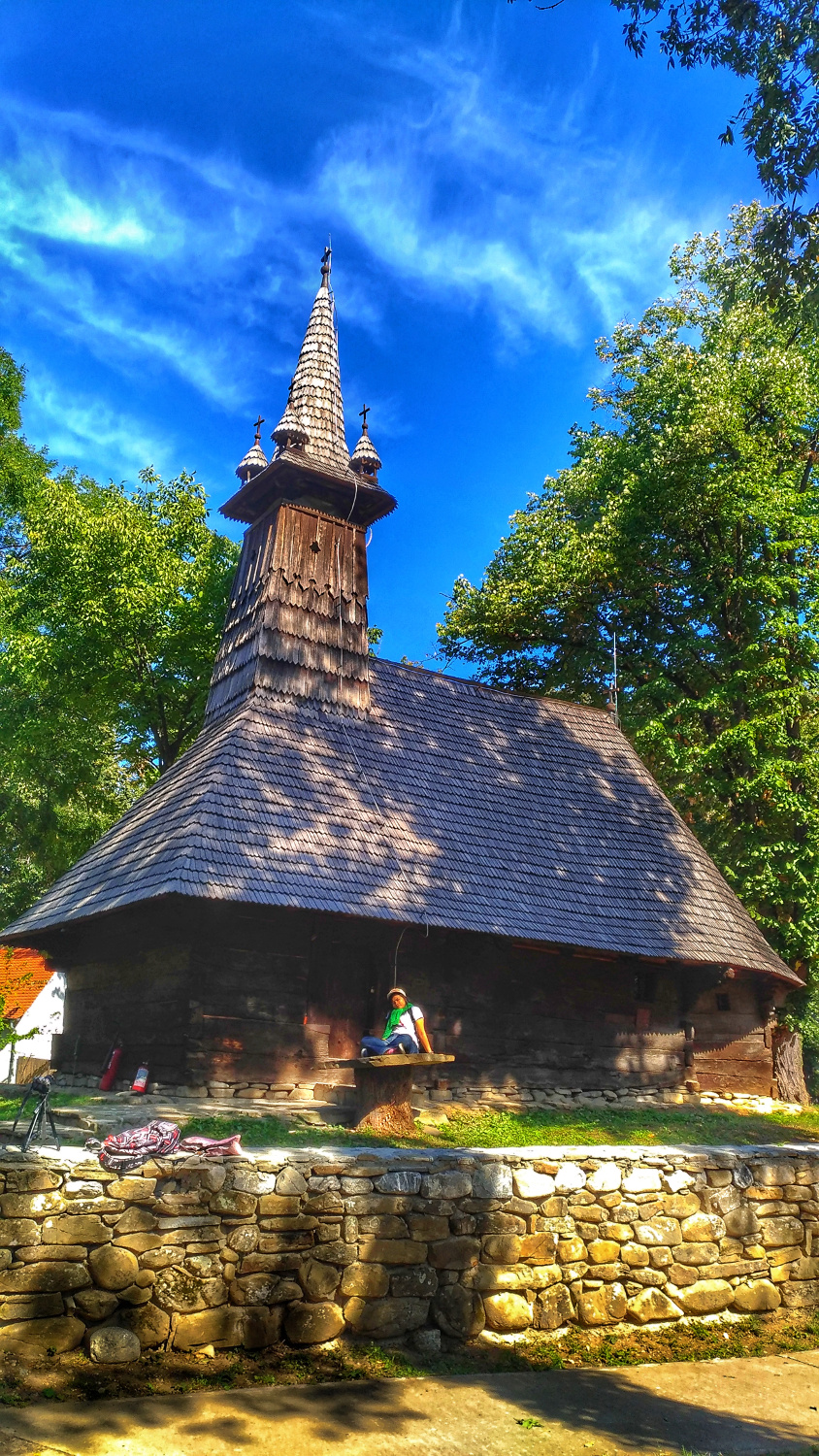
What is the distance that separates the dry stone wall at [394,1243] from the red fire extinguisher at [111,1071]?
7519mm

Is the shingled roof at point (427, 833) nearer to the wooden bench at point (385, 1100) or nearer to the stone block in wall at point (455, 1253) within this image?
the wooden bench at point (385, 1100)

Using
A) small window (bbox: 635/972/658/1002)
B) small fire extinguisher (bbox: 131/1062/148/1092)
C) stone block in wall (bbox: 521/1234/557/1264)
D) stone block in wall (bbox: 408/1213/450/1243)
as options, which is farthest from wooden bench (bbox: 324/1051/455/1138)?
small window (bbox: 635/972/658/1002)

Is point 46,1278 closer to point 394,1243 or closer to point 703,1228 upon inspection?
point 394,1243

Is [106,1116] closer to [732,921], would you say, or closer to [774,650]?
[732,921]

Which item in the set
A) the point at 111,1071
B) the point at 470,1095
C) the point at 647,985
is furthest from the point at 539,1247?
the point at 647,985

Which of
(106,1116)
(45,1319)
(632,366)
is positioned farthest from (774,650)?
(45,1319)

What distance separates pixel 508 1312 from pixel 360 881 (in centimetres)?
680

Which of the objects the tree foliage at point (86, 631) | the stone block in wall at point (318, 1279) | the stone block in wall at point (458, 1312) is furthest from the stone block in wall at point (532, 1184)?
the tree foliage at point (86, 631)

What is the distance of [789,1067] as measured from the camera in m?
18.1

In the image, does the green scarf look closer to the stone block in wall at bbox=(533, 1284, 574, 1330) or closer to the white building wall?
the stone block in wall at bbox=(533, 1284, 574, 1330)

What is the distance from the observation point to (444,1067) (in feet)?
43.5

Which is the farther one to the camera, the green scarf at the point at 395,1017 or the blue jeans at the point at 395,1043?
the green scarf at the point at 395,1017

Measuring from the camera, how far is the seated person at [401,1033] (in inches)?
396

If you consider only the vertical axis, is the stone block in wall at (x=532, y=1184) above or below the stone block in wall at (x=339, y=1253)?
above
